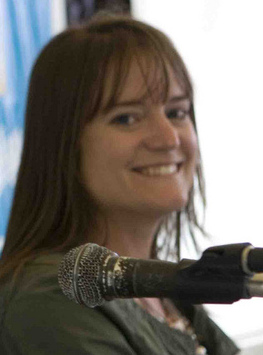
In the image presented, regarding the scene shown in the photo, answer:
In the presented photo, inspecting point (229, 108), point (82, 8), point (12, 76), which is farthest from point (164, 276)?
point (229, 108)

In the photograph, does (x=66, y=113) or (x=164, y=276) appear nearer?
(x=164, y=276)

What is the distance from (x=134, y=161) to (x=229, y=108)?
128cm

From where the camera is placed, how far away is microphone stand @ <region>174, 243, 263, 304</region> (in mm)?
598

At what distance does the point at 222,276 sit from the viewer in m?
0.61

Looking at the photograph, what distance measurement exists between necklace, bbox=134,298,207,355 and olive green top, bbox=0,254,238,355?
0.22 feet

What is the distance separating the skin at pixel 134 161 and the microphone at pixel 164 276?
1.45 ft

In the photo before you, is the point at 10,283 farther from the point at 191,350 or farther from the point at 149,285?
the point at 149,285

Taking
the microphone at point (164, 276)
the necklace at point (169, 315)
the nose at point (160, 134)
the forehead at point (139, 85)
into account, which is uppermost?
the forehead at point (139, 85)

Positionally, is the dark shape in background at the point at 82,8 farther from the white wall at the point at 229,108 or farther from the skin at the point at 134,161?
the skin at the point at 134,161

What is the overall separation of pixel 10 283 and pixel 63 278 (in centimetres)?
34

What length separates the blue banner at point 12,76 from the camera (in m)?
2.01

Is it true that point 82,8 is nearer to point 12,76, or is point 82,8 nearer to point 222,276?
point 12,76

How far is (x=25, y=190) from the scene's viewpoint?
48.3 inches

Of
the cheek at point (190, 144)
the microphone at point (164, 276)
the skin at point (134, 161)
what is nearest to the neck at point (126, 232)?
the skin at point (134, 161)
